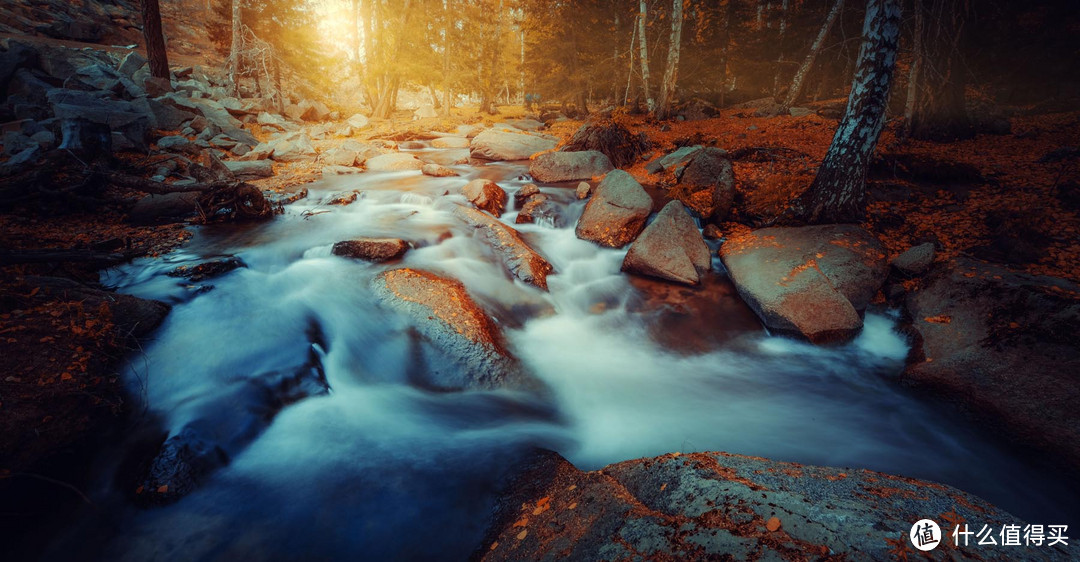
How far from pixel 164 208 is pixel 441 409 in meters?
7.66

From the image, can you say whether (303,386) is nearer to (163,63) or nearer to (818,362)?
(818,362)

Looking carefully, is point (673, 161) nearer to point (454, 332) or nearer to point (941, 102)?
point (941, 102)

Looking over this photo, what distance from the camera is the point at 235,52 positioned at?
1812 centimetres

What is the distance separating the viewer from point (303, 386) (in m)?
4.58

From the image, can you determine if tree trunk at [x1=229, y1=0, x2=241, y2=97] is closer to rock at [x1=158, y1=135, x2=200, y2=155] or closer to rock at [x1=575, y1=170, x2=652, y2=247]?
rock at [x1=158, y1=135, x2=200, y2=155]

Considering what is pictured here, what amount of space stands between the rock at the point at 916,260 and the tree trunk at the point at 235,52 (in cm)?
2517

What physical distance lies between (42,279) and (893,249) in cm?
1179

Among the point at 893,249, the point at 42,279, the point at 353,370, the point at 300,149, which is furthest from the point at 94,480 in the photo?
the point at 300,149

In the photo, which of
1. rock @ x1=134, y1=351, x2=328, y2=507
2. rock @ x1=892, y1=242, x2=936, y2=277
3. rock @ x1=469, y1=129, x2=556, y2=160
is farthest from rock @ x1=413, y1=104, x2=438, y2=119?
rock @ x1=892, y1=242, x2=936, y2=277

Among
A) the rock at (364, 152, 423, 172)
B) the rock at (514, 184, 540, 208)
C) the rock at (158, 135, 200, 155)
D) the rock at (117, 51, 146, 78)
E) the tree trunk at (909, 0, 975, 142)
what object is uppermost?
the rock at (117, 51, 146, 78)

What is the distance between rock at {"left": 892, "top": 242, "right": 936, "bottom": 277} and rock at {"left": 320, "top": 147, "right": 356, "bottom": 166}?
14.6m

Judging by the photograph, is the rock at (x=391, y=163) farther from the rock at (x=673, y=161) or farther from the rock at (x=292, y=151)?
the rock at (x=673, y=161)

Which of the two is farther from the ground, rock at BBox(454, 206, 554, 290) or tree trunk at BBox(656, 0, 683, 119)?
tree trunk at BBox(656, 0, 683, 119)

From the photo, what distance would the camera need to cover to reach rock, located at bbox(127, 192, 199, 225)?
7395 mm
